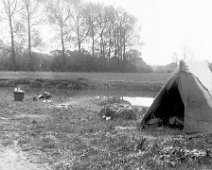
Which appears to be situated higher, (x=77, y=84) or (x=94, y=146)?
(x=77, y=84)

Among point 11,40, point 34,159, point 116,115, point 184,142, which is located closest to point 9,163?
point 34,159

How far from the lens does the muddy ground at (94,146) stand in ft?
22.7

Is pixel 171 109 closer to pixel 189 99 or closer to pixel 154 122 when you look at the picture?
pixel 154 122

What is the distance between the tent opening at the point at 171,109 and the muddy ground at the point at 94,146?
615 millimetres

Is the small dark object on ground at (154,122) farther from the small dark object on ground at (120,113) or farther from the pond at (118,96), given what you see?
the pond at (118,96)

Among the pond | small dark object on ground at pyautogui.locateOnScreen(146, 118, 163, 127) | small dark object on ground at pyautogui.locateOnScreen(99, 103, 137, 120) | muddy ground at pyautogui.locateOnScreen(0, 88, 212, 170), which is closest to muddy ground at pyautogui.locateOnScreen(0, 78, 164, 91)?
the pond

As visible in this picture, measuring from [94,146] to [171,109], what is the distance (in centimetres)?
452

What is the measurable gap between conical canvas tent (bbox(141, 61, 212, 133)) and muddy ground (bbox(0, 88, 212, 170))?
55 cm

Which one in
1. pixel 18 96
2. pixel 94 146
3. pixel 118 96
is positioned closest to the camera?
pixel 94 146

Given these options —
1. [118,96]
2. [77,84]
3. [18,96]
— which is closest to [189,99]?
[18,96]

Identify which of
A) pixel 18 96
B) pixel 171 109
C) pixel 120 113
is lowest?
pixel 120 113

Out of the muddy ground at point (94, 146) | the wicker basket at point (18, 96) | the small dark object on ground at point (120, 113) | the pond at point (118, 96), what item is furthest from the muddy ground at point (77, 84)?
the muddy ground at point (94, 146)

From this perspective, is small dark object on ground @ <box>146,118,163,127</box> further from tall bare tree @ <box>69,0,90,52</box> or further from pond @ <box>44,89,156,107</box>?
tall bare tree @ <box>69,0,90,52</box>

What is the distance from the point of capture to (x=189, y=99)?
33.2ft
